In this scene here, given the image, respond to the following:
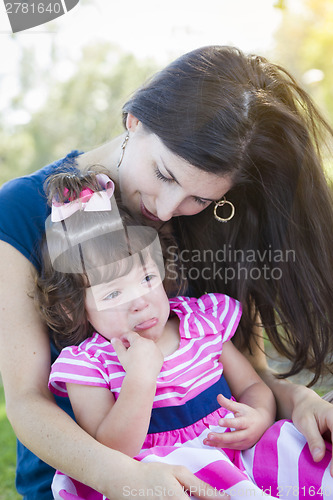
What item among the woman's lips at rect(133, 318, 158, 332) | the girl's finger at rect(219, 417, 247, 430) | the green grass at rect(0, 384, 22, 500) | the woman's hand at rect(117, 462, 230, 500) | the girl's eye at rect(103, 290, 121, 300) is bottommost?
the green grass at rect(0, 384, 22, 500)

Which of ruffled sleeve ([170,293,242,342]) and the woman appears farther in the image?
ruffled sleeve ([170,293,242,342])

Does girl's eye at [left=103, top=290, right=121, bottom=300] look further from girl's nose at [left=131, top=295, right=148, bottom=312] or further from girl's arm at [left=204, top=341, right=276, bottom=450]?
girl's arm at [left=204, top=341, right=276, bottom=450]

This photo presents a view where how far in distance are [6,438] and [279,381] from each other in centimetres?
219

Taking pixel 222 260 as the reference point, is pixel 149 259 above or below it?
above

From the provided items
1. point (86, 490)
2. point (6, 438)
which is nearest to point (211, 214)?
point (86, 490)

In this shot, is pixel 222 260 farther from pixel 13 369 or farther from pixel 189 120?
pixel 13 369

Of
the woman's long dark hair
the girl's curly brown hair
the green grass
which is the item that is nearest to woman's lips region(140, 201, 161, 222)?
the girl's curly brown hair

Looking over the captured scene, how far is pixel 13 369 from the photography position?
5.41 feet

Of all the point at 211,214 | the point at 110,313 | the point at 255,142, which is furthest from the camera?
the point at 211,214

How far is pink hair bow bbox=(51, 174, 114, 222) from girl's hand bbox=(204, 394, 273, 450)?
69 centimetres

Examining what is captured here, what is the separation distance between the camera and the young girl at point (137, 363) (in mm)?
1474

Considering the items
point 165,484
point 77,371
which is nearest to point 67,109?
point 77,371

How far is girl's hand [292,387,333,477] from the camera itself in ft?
4.91

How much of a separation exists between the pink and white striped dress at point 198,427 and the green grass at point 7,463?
1332 mm
